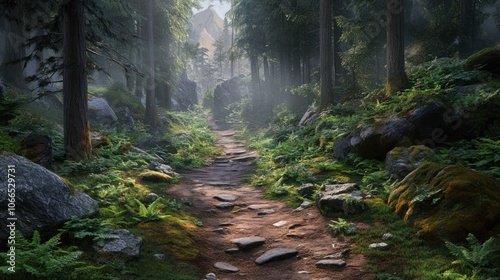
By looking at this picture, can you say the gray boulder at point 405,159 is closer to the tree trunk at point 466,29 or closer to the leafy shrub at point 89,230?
the leafy shrub at point 89,230

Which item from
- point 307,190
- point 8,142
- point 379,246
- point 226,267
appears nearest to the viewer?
point 379,246

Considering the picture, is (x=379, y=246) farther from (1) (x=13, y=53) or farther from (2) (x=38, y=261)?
(1) (x=13, y=53)

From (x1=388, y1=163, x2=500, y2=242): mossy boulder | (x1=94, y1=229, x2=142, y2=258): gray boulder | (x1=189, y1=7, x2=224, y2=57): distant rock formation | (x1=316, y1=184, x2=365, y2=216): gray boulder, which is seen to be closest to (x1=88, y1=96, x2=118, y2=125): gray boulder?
(x1=94, y1=229, x2=142, y2=258): gray boulder

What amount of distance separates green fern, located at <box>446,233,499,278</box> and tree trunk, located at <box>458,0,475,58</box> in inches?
904

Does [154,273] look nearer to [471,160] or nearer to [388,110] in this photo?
[471,160]

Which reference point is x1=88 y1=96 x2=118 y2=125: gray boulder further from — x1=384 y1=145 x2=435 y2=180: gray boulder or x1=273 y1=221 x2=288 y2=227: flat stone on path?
x1=384 y1=145 x2=435 y2=180: gray boulder

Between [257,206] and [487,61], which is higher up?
[487,61]

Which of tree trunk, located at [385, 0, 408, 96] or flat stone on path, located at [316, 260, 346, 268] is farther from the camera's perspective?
tree trunk, located at [385, 0, 408, 96]

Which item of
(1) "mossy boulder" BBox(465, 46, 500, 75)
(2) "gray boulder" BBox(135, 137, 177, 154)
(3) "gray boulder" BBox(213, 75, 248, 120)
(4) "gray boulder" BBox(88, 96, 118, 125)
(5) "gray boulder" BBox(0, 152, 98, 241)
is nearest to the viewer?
(5) "gray boulder" BBox(0, 152, 98, 241)

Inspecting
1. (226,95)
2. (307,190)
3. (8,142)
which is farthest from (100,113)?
(226,95)

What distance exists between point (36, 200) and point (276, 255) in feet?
13.5

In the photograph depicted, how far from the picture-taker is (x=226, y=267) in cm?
612

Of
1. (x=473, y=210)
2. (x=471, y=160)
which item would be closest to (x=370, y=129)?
(x=471, y=160)

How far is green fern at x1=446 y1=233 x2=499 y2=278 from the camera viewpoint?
15.1 ft
